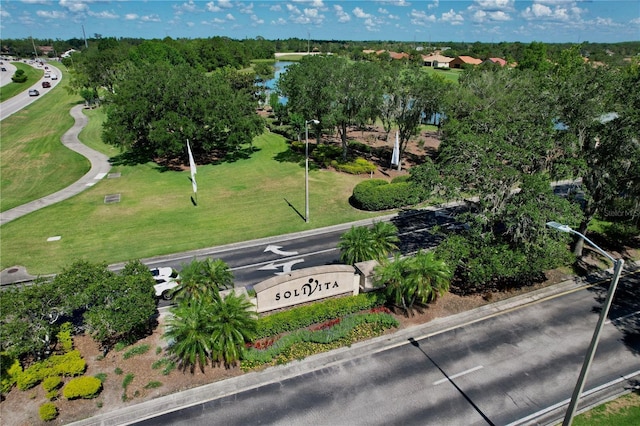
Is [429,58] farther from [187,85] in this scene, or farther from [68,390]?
[68,390]

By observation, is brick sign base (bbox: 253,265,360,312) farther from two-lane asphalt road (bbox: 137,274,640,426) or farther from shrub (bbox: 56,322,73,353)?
shrub (bbox: 56,322,73,353)

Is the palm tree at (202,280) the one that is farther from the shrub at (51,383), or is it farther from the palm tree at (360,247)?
the palm tree at (360,247)

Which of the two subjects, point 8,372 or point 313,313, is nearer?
point 8,372

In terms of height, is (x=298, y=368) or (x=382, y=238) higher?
(x=382, y=238)

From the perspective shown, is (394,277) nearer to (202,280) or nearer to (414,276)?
(414,276)

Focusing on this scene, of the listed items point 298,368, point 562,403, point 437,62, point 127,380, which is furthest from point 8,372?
point 437,62

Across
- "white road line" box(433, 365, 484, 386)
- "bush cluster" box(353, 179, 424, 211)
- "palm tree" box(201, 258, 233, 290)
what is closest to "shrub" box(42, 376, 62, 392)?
"palm tree" box(201, 258, 233, 290)

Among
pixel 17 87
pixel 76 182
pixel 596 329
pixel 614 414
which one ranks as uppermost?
pixel 596 329
